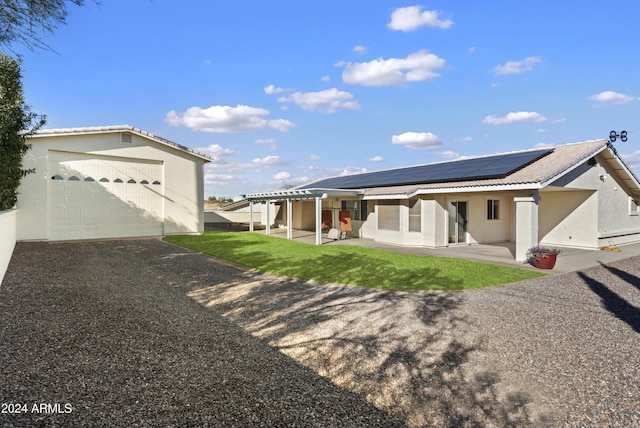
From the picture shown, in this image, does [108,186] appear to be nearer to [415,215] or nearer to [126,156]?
[126,156]

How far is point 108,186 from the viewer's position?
17.4 metres

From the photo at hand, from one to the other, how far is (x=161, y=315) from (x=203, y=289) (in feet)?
6.97

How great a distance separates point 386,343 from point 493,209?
15281mm

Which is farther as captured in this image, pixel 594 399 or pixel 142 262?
pixel 142 262

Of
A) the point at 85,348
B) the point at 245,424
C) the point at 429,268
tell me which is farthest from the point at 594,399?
the point at 429,268

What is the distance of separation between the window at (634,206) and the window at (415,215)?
38.1 ft

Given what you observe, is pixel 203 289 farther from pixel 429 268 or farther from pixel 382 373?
pixel 429 268

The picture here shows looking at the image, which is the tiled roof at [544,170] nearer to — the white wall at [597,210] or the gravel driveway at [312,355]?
the white wall at [597,210]

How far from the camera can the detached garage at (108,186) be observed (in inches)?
605

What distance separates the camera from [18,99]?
11.6 m

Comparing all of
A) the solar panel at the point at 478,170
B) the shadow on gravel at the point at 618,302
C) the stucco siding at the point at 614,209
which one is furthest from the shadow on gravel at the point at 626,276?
the stucco siding at the point at 614,209

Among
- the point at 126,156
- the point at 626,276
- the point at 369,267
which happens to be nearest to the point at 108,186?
the point at 126,156

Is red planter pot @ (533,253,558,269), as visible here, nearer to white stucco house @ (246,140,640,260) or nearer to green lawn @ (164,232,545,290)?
green lawn @ (164,232,545,290)

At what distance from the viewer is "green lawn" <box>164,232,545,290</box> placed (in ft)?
30.2
